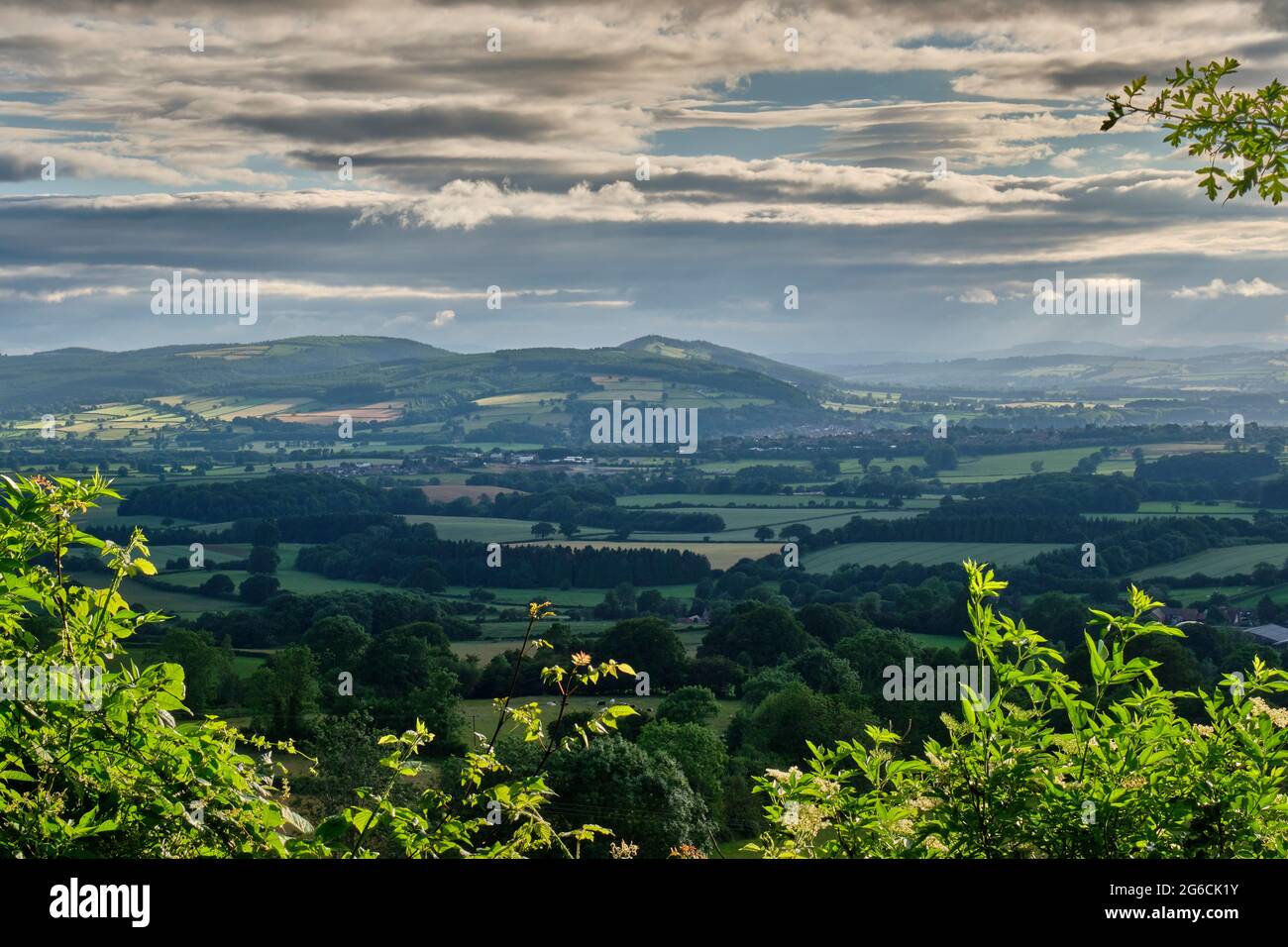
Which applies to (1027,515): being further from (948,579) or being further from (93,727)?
(93,727)

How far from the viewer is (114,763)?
334cm

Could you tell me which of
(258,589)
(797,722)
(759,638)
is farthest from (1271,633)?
(258,589)

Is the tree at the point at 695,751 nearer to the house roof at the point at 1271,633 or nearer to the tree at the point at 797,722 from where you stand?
the tree at the point at 797,722

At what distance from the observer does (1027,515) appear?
89.8 meters

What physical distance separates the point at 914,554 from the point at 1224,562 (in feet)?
62.1

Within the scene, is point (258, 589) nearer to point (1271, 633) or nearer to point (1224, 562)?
point (1271, 633)

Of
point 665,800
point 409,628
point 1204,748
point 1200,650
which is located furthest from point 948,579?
point 1204,748

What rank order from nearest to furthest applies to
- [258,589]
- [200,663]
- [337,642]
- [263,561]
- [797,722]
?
[797,722], [200,663], [337,642], [258,589], [263,561]

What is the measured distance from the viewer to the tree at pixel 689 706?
35500 mm

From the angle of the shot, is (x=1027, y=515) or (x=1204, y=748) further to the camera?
(x=1027, y=515)

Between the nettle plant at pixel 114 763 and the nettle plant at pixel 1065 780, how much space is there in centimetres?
84

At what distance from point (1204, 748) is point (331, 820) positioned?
2.38 m

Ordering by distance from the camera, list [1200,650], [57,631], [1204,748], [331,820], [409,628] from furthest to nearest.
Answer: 1. [409,628]
2. [1200,650]
3. [57,631]
4. [1204,748]
5. [331,820]

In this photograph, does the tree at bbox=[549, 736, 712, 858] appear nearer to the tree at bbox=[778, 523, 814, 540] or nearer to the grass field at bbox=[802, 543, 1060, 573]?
the grass field at bbox=[802, 543, 1060, 573]
